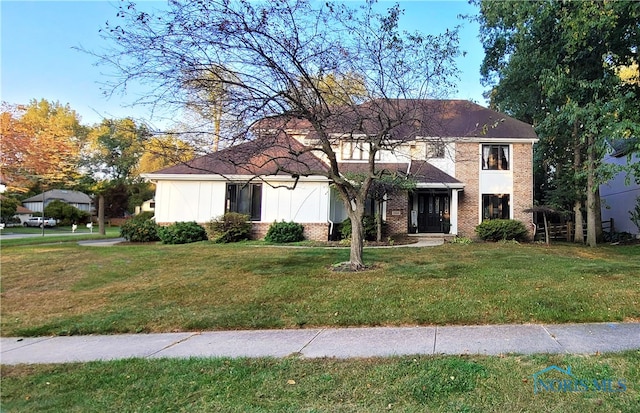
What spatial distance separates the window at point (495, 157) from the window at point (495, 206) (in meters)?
1.47

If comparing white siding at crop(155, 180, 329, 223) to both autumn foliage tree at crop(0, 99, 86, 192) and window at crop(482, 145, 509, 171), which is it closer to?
autumn foliage tree at crop(0, 99, 86, 192)

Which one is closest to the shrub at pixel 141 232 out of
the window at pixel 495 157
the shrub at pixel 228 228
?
the shrub at pixel 228 228

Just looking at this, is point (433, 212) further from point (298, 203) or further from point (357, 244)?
point (357, 244)

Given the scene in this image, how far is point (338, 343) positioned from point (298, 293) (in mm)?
2527

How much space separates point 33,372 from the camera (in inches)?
170

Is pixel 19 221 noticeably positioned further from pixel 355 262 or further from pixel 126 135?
pixel 355 262

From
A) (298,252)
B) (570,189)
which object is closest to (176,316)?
(298,252)

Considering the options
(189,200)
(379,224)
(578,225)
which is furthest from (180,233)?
(578,225)

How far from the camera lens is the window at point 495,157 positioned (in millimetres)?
19453

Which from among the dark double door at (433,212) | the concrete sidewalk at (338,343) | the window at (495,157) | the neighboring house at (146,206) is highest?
the window at (495,157)

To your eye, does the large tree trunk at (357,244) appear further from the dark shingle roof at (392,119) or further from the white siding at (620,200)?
the white siding at (620,200)

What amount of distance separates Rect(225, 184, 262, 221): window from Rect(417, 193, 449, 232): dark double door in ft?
26.4

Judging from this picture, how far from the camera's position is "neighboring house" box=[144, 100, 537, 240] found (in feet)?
58.2

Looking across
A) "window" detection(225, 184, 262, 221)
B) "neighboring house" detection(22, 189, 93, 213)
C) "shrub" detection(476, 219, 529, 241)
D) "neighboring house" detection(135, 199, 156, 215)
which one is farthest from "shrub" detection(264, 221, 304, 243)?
"neighboring house" detection(22, 189, 93, 213)
